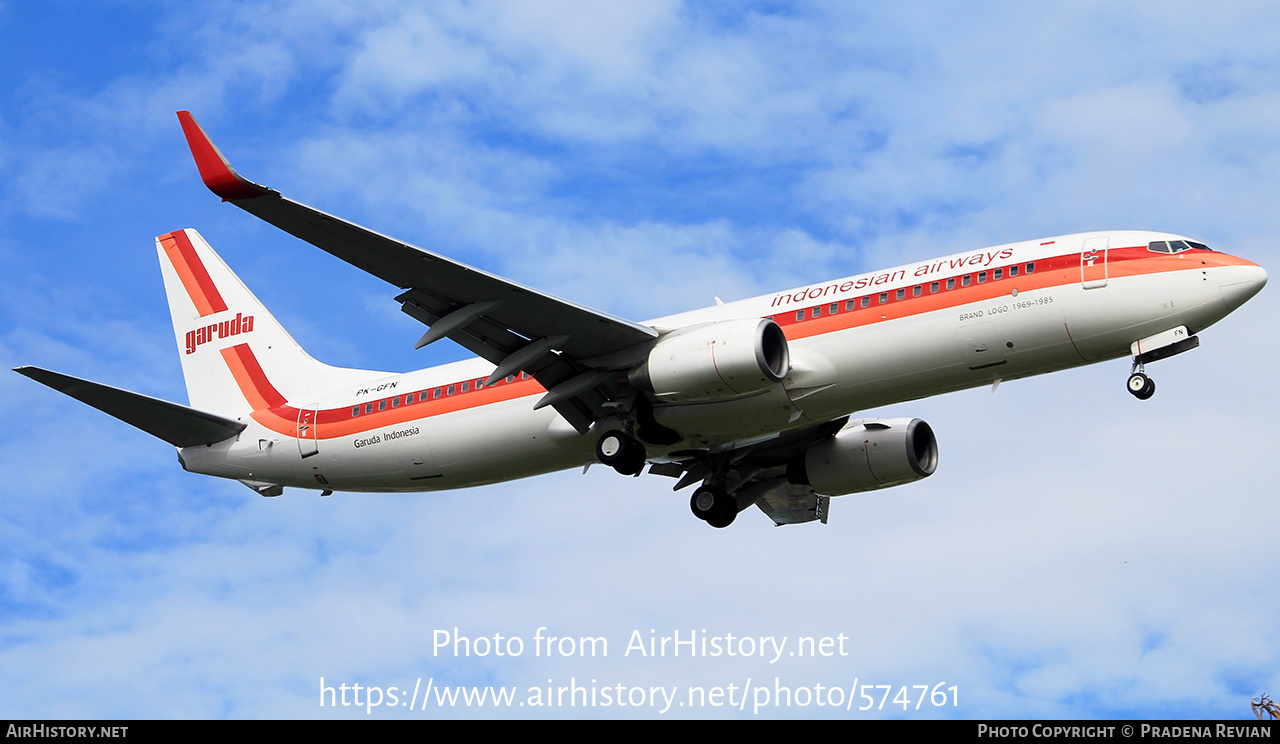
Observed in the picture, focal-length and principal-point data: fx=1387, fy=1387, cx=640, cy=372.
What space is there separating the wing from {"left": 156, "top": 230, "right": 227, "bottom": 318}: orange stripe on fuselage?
42.0 ft

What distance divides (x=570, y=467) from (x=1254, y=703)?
15.8 meters

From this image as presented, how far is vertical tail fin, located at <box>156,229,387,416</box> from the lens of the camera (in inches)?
1467

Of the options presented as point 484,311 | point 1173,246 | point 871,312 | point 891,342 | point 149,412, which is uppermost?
point 149,412

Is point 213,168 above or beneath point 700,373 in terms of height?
above

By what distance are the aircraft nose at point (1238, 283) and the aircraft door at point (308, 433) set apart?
21397mm

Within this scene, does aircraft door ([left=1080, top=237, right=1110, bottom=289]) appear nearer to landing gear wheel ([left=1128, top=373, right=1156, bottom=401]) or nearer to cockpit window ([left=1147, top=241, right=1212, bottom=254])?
cockpit window ([left=1147, top=241, right=1212, bottom=254])

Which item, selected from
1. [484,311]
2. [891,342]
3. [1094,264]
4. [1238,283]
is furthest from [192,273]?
[1238,283]

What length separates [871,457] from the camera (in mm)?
34562

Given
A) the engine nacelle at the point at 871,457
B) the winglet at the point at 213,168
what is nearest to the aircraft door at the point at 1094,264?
the engine nacelle at the point at 871,457

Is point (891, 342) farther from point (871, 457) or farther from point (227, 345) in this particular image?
point (227, 345)

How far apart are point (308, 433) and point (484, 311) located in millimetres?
8388

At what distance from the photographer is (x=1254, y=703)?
29.1 meters

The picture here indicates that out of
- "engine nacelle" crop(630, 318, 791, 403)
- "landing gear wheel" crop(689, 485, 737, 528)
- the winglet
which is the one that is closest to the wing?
the winglet
